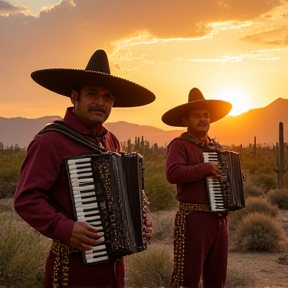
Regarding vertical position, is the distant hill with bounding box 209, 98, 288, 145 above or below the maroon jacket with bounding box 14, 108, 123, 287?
above

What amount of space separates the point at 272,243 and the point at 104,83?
983 centimetres

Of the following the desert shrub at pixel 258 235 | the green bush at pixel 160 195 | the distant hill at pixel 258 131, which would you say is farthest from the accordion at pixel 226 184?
the distant hill at pixel 258 131

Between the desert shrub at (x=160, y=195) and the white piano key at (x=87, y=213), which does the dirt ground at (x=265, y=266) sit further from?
the desert shrub at (x=160, y=195)

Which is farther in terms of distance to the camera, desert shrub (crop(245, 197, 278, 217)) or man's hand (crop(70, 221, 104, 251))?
desert shrub (crop(245, 197, 278, 217))

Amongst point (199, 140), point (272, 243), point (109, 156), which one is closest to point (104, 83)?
point (109, 156)

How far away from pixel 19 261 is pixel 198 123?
12.9 feet

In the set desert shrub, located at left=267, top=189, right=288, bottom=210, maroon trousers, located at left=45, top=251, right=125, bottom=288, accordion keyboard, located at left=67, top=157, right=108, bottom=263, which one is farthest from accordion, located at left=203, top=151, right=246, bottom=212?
desert shrub, located at left=267, top=189, right=288, bottom=210

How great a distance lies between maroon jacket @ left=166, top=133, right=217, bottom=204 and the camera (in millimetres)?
5844

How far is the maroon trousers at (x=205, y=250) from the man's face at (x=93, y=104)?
2306 millimetres

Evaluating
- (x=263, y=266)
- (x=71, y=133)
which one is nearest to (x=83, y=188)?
(x=71, y=133)

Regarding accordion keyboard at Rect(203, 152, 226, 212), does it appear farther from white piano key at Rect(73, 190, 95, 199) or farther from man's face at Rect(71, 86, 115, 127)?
white piano key at Rect(73, 190, 95, 199)

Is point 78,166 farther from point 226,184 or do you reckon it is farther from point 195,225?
point 226,184

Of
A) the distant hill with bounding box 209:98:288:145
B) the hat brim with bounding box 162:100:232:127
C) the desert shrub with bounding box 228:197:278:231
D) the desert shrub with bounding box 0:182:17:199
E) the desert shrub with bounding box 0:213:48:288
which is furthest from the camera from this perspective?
the distant hill with bounding box 209:98:288:145

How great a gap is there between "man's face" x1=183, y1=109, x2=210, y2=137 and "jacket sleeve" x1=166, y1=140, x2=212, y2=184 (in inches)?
9.6
